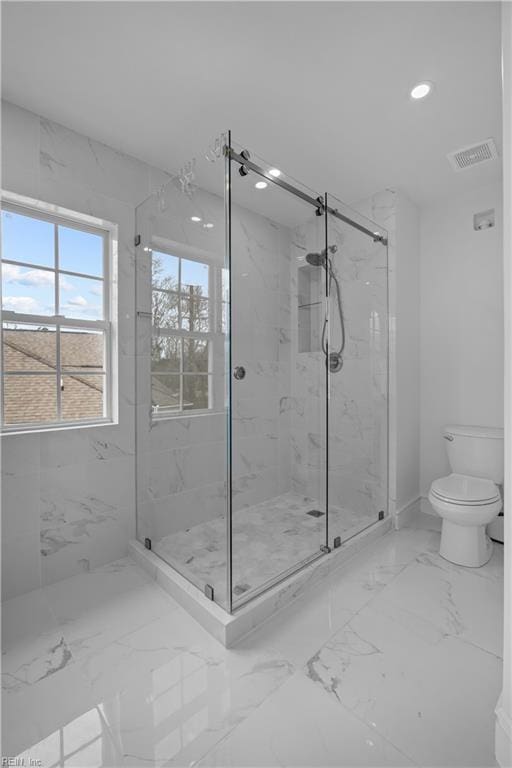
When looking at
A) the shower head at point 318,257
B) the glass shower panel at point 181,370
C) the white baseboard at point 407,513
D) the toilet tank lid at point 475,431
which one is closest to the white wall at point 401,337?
the white baseboard at point 407,513

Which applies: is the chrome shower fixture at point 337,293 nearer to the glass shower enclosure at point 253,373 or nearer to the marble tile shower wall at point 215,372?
the glass shower enclosure at point 253,373

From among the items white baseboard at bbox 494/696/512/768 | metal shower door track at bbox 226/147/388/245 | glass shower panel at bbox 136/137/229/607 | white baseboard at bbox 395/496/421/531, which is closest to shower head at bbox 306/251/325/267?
metal shower door track at bbox 226/147/388/245

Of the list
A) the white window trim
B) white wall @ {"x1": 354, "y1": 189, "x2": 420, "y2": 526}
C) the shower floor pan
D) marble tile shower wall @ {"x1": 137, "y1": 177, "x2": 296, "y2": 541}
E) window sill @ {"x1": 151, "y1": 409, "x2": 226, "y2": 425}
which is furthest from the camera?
white wall @ {"x1": 354, "y1": 189, "x2": 420, "y2": 526}

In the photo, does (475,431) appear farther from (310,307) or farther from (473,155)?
(473,155)

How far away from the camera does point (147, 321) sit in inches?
89.3

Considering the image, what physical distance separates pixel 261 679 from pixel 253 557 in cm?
68

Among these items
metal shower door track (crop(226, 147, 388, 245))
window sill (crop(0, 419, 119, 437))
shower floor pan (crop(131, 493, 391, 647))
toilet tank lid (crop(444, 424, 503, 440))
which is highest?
metal shower door track (crop(226, 147, 388, 245))

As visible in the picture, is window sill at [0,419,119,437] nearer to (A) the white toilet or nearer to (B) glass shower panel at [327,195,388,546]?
(B) glass shower panel at [327,195,388,546]

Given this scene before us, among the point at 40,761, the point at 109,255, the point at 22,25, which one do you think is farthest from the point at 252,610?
the point at 22,25

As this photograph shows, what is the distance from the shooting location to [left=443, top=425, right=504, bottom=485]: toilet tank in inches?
95.1

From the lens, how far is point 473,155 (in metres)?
2.27

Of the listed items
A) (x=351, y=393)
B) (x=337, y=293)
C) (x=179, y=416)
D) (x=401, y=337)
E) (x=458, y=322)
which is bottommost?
(x=179, y=416)

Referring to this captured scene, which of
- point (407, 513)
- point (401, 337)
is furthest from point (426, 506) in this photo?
point (401, 337)

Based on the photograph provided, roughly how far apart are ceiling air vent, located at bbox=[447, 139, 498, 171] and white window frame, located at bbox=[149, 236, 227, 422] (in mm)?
1686
